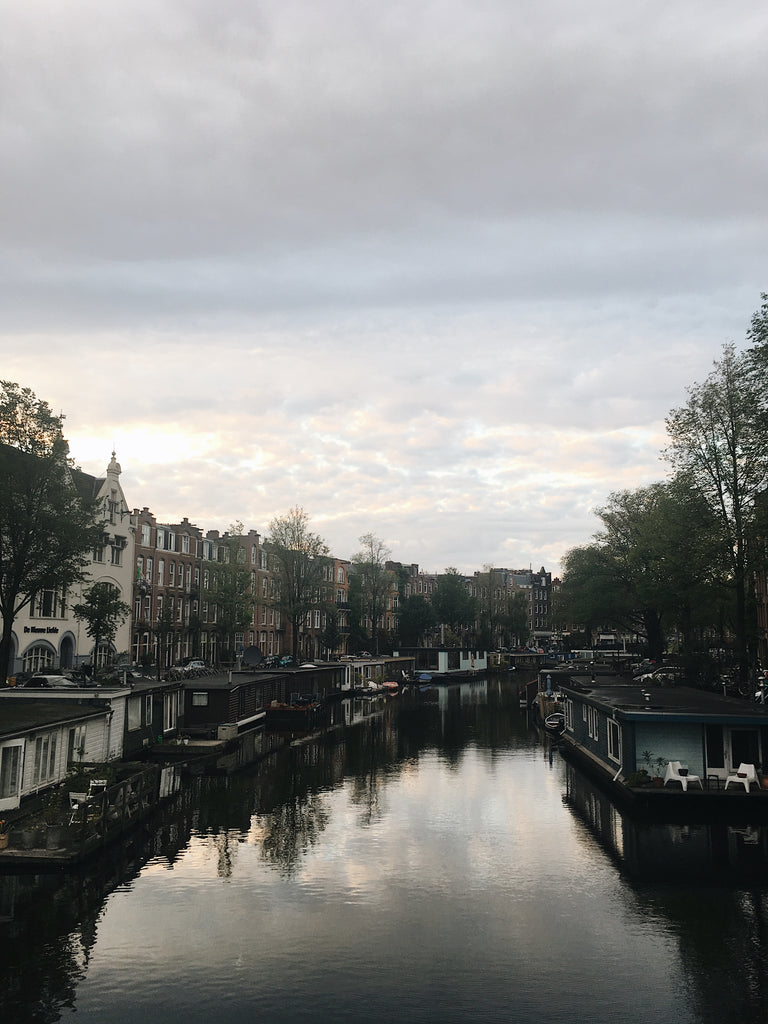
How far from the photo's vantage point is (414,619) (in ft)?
501

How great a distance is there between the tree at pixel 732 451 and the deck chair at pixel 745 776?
19746mm

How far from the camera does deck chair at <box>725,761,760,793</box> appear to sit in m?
32.6

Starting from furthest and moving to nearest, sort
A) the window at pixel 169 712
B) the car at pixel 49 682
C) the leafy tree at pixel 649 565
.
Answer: the leafy tree at pixel 649 565
the window at pixel 169 712
the car at pixel 49 682

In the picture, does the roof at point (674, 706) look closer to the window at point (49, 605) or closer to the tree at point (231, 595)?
the window at point (49, 605)

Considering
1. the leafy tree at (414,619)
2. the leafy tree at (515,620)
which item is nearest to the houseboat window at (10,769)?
the leafy tree at (414,619)

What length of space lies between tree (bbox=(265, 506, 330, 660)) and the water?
210 feet

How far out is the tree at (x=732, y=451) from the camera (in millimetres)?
49312

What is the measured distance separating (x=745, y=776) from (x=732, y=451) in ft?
91.0

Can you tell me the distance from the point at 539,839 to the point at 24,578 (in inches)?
1212

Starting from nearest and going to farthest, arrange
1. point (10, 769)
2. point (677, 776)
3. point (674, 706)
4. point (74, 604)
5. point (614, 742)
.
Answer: point (10, 769)
point (677, 776)
point (674, 706)
point (614, 742)
point (74, 604)

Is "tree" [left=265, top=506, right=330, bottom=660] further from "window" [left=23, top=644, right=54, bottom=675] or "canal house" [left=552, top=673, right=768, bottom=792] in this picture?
"canal house" [left=552, top=673, right=768, bottom=792]

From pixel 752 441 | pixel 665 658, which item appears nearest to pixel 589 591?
pixel 665 658

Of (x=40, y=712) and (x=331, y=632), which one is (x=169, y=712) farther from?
(x=331, y=632)

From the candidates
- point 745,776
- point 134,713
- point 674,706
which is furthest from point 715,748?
point 134,713
